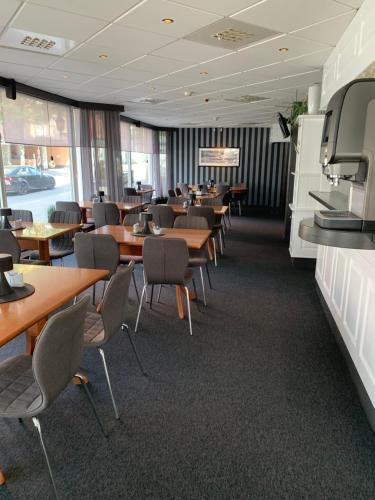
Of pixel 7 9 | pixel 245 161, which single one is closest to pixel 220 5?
pixel 7 9

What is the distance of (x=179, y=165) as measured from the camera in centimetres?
1289

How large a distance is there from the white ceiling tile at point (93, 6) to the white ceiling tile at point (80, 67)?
1486 mm

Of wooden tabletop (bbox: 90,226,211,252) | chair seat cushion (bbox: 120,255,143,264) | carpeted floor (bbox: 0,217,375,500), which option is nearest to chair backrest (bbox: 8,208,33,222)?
wooden tabletop (bbox: 90,226,211,252)

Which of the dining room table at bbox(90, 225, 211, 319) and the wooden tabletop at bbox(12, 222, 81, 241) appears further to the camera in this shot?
the wooden tabletop at bbox(12, 222, 81, 241)

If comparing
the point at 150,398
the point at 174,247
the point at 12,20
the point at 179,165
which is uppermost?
the point at 12,20

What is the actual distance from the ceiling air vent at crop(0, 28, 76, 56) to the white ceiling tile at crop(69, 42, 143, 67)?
5.7 inches

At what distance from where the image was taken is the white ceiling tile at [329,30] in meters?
3.08

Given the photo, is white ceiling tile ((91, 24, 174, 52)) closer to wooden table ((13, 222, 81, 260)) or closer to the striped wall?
wooden table ((13, 222, 81, 260))

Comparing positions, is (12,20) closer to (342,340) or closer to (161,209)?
(161,209)

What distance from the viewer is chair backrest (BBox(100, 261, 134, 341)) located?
6.63 feet

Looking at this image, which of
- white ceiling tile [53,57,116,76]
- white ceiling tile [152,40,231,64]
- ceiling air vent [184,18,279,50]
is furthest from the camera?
white ceiling tile [53,57,116,76]

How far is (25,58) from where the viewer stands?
4.25 m

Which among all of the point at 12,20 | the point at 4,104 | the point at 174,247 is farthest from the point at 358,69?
the point at 4,104

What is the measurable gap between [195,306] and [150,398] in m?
1.60
